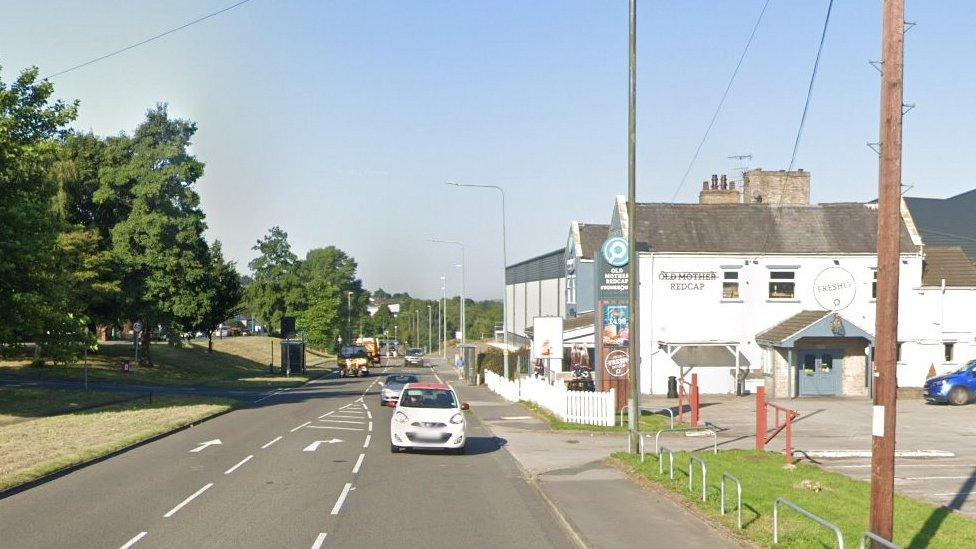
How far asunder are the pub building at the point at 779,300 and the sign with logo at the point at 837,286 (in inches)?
1.8

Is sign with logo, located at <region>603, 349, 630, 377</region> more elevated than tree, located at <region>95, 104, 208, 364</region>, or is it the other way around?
tree, located at <region>95, 104, 208, 364</region>

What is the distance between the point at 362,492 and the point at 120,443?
942 cm

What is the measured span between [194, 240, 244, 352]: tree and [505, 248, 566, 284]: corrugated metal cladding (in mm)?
20668

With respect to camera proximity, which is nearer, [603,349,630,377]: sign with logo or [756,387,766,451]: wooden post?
[756,387,766,451]: wooden post

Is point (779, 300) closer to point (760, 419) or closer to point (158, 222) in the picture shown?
point (760, 419)

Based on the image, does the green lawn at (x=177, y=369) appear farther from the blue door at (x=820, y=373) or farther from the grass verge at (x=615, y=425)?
the blue door at (x=820, y=373)

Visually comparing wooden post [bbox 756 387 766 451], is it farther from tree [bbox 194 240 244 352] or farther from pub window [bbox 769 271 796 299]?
tree [bbox 194 240 244 352]

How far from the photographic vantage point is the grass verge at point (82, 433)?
757 inches

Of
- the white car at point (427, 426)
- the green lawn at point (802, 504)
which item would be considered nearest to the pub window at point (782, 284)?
the green lawn at point (802, 504)

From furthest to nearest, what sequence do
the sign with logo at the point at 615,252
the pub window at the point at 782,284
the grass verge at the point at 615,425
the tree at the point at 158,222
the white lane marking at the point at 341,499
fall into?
1. the tree at the point at 158,222
2. the pub window at the point at 782,284
3. the sign with logo at the point at 615,252
4. the grass verge at the point at 615,425
5. the white lane marking at the point at 341,499

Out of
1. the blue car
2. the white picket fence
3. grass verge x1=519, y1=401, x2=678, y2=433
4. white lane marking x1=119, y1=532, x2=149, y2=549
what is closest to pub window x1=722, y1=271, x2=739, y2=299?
the blue car

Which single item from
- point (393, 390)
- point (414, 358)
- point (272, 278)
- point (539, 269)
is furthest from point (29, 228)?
point (272, 278)

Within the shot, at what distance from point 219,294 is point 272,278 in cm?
4718

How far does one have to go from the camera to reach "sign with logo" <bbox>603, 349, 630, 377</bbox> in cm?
3186
